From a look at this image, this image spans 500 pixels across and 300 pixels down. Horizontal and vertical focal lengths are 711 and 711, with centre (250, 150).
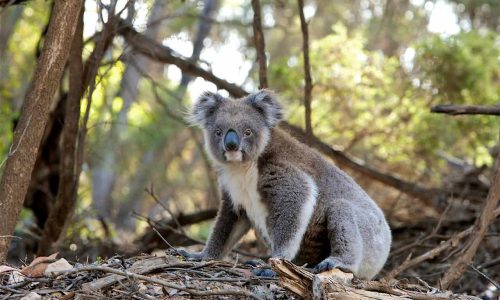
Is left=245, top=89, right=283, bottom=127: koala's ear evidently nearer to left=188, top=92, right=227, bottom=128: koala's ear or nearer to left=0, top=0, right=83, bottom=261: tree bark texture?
left=188, top=92, right=227, bottom=128: koala's ear

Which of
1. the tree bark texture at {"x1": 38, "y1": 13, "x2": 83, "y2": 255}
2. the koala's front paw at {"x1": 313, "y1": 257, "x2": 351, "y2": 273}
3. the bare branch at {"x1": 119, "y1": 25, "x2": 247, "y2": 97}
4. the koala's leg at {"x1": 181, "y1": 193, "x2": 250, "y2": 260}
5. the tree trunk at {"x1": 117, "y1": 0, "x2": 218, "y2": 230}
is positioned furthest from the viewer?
the tree trunk at {"x1": 117, "y1": 0, "x2": 218, "y2": 230}

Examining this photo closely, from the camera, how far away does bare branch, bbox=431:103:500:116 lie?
6402 mm

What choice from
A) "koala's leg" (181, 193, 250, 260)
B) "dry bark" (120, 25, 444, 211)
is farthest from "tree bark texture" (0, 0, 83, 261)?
"dry bark" (120, 25, 444, 211)

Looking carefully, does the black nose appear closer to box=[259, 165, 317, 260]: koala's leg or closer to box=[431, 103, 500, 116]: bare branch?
box=[259, 165, 317, 260]: koala's leg

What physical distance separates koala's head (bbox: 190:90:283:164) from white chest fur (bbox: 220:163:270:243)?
0.10 metres

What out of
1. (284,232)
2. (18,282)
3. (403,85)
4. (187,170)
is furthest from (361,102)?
(187,170)

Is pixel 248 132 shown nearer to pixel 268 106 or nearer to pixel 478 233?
pixel 268 106

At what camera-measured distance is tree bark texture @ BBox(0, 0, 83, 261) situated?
5098 millimetres

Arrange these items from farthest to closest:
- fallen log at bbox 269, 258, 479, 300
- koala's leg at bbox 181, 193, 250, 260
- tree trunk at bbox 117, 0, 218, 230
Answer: tree trunk at bbox 117, 0, 218, 230, koala's leg at bbox 181, 193, 250, 260, fallen log at bbox 269, 258, 479, 300

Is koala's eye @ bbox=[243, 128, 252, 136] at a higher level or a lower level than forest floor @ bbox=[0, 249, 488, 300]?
higher

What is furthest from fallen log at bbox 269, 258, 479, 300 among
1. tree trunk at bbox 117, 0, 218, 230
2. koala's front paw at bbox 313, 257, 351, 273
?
tree trunk at bbox 117, 0, 218, 230

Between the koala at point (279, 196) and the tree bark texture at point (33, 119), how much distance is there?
4.85 ft

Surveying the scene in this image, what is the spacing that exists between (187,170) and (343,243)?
58.8 feet

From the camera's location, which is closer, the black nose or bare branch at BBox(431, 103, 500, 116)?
the black nose
